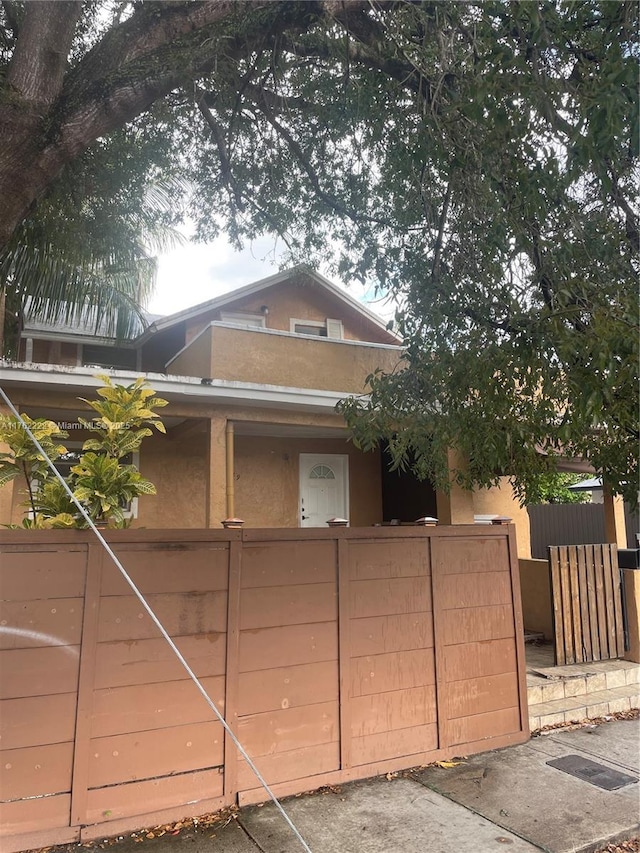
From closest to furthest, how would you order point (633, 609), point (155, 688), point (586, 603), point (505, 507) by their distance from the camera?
point (155, 688) → point (586, 603) → point (633, 609) → point (505, 507)

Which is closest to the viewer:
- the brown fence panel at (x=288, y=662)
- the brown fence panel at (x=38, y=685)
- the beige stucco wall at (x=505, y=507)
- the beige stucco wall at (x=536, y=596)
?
the brown fence panel at (x=38, y=685)

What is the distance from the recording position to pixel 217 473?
27.3 feet

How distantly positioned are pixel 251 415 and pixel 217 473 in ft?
3.17

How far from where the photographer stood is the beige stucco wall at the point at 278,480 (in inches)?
421

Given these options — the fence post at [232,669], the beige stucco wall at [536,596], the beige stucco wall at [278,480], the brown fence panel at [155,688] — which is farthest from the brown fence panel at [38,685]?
the beige stucco wall at [536,596]

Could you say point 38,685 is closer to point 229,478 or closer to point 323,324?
point 229,478

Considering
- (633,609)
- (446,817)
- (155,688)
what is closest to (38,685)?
(155,688)

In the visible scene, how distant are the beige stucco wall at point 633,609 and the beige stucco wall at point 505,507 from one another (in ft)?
10.4

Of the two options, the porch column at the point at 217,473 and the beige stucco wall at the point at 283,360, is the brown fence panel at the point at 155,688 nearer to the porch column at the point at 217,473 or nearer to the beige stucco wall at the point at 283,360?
the porch column at the point at 217,473

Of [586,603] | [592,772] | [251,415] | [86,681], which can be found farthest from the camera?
[251,415]

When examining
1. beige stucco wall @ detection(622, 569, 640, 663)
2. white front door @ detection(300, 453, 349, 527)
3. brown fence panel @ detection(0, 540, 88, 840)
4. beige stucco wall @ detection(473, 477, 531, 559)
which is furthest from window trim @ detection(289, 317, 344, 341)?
brown fence panel @ detection(0, 540, 88, 840)

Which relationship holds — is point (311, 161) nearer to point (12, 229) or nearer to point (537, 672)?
point (12, 229)

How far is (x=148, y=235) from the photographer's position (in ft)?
46.3

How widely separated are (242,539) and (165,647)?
900mm
